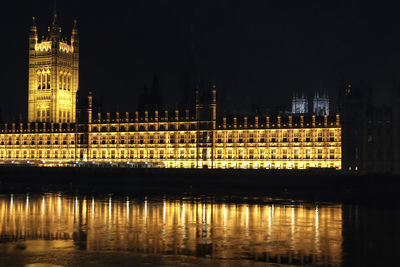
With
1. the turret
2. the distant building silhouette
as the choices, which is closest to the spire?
the turret

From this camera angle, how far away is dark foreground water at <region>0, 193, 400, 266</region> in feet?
118

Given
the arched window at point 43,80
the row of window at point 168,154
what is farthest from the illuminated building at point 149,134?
the row of window at point 168,154

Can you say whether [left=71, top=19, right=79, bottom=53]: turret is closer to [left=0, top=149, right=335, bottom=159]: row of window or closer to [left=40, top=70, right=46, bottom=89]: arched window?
[left=40, top=70, right=46, bottom=89]: arched window

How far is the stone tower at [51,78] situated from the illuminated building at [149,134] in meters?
0.21

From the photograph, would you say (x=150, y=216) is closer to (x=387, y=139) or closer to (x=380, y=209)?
(x=380, y=209)

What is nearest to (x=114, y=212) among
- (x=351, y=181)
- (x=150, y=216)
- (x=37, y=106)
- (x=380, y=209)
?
(x=150, y=216)

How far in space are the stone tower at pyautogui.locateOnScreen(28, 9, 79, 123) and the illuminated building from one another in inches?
8.4

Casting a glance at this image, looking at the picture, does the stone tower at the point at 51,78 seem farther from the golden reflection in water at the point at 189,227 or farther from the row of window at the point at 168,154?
the golden reflection in water at the point at 189,227

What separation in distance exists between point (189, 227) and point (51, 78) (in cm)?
9540

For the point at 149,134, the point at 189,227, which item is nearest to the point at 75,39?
the point at 149,134

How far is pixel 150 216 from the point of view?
55250 millimetres

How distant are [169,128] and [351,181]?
41734mm

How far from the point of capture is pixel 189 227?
160 feet

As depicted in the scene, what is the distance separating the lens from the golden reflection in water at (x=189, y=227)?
38.8 meters
